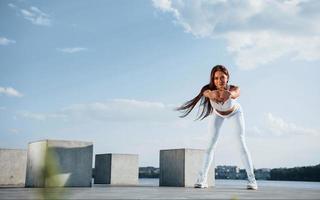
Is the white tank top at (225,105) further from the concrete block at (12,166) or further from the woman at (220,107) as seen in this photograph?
the concrete block at (12,166)

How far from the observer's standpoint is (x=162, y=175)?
12.9m

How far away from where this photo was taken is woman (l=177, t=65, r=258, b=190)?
28.7 ft

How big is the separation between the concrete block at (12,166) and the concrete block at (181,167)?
5123 millimetres

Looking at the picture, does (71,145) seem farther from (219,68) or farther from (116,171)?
(219,68)

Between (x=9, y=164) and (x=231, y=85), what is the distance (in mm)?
8799

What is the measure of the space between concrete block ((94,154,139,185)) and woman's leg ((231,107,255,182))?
270 inches

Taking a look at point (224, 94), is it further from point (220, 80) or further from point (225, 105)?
point (220, 80)

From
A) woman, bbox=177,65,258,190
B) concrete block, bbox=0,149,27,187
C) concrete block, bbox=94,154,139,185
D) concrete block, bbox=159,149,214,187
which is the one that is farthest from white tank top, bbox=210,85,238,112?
concrete block, bbox=0,149,27,187

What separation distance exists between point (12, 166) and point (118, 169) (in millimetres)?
3815

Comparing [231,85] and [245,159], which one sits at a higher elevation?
[231,85]

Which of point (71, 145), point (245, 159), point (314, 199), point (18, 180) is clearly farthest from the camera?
point (18, 180)

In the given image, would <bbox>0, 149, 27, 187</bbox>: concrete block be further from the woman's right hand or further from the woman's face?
the woman's face

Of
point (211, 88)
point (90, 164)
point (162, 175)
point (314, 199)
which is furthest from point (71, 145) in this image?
point (314, 199)

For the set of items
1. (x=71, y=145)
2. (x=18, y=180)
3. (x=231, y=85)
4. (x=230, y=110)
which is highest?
(x=231, y=85)
